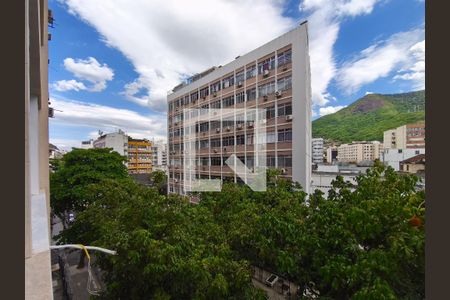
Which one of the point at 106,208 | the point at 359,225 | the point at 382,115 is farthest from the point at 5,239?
the point at 382,115

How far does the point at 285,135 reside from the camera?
12758 mm

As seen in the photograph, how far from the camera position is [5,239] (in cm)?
108

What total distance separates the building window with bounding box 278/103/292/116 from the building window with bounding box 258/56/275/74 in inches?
105

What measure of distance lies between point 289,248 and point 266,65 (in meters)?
12.5

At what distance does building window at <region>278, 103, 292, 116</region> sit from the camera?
1250 centimetres

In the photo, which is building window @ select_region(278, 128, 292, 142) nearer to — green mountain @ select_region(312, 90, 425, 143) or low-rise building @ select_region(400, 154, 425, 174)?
green mountain @ select_region(312, 90, 425, 143)

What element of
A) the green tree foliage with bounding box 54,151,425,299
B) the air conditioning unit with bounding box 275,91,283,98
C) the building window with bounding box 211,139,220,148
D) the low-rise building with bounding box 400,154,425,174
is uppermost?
the air conditioning unit with bounding box 275,91,283,98

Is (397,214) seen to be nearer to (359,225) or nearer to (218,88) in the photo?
(359,225)

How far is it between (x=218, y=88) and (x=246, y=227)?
47.9ft

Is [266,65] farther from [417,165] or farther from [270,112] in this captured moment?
[417,165]

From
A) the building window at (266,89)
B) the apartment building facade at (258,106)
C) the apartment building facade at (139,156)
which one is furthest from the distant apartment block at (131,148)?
the building window at (266,89)

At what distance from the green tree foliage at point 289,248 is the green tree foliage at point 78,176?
6.52 meters

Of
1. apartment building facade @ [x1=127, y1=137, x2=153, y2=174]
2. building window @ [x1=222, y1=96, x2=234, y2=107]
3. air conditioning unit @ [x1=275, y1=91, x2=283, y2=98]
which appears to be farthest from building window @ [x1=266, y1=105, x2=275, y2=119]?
apartment building facade @ [x1=127, y1=137, x2=153, y2=174]

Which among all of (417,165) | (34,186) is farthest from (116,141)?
(417,165)
